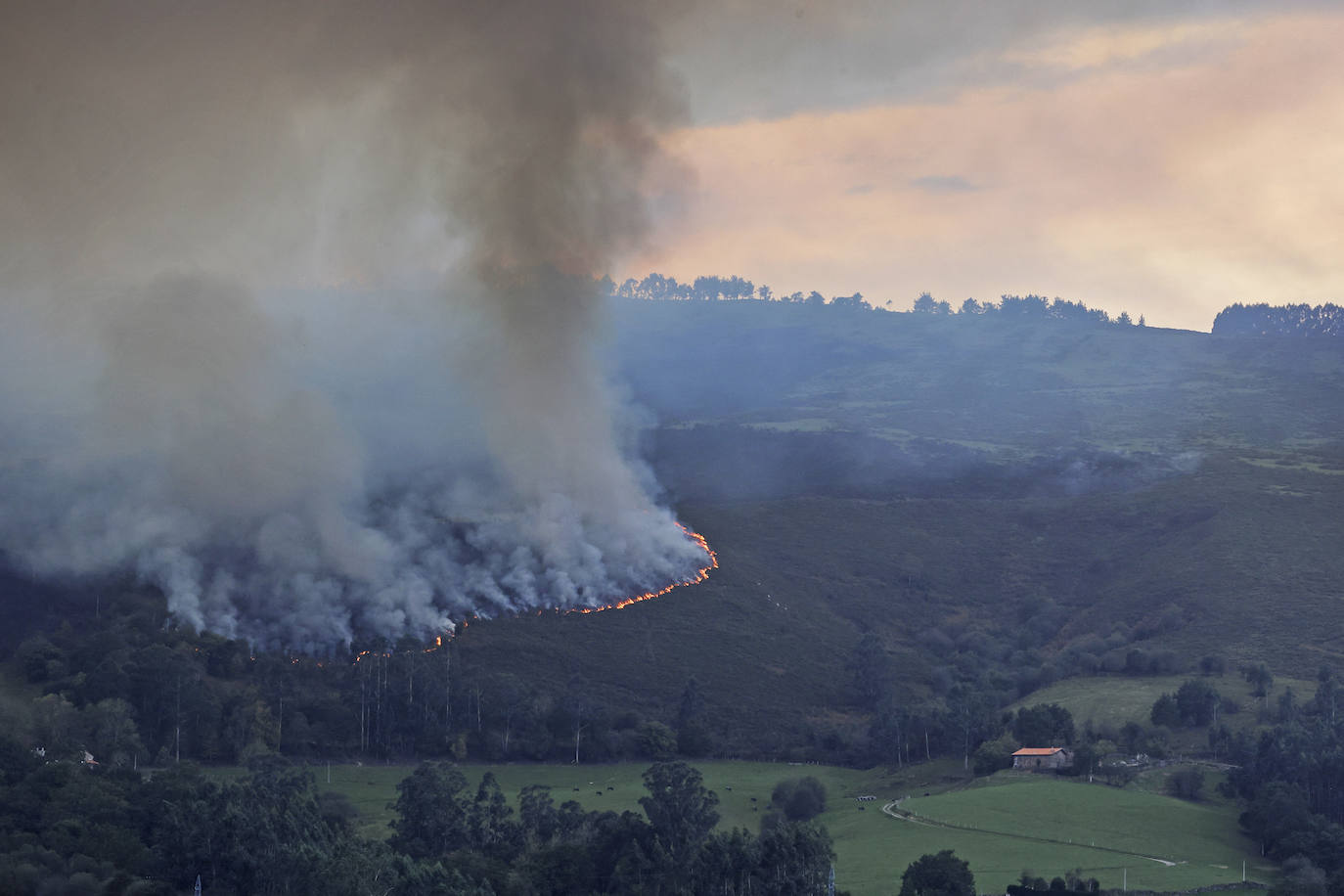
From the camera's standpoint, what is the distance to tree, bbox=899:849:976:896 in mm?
72875

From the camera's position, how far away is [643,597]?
13238 centimetres

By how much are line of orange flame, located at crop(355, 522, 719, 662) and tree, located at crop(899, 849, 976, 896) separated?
51.6 metres

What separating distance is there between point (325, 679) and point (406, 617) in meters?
9.52

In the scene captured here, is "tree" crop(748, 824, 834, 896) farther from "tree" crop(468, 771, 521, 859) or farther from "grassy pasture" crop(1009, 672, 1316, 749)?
"grassy pasture" crop(1009, 672, 1316, 749)

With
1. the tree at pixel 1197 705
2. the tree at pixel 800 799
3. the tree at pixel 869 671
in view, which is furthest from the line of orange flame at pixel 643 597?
the tree at pixel 1197 705

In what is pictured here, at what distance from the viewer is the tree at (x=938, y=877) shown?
7288 cm

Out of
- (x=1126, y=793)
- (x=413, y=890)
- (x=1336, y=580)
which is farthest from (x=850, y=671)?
(x=413, y=890)

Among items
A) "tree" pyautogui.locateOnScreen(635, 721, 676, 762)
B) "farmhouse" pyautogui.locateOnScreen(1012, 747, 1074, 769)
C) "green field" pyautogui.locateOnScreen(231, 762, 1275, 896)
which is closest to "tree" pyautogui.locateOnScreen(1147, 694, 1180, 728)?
"farmhouse" pyautogui.locateOnScreen(1012, 747, 1074, 769)

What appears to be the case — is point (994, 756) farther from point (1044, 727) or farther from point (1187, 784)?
point (1187, 784)

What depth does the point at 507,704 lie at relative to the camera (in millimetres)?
113375

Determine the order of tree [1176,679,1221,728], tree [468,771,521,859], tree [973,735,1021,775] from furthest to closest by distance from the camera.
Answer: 1. tree [1176,679,1221,728]
2. tree [973,735,1021,775]
3. tree [468,771,521,859]

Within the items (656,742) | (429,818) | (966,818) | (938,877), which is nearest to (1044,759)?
(966,818)

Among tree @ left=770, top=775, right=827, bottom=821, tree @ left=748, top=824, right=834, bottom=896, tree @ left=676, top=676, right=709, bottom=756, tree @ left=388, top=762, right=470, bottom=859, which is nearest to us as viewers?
tree @ left=748, top=824, right=834, bottom=896

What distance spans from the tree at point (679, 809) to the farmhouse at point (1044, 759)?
92.9 feet
